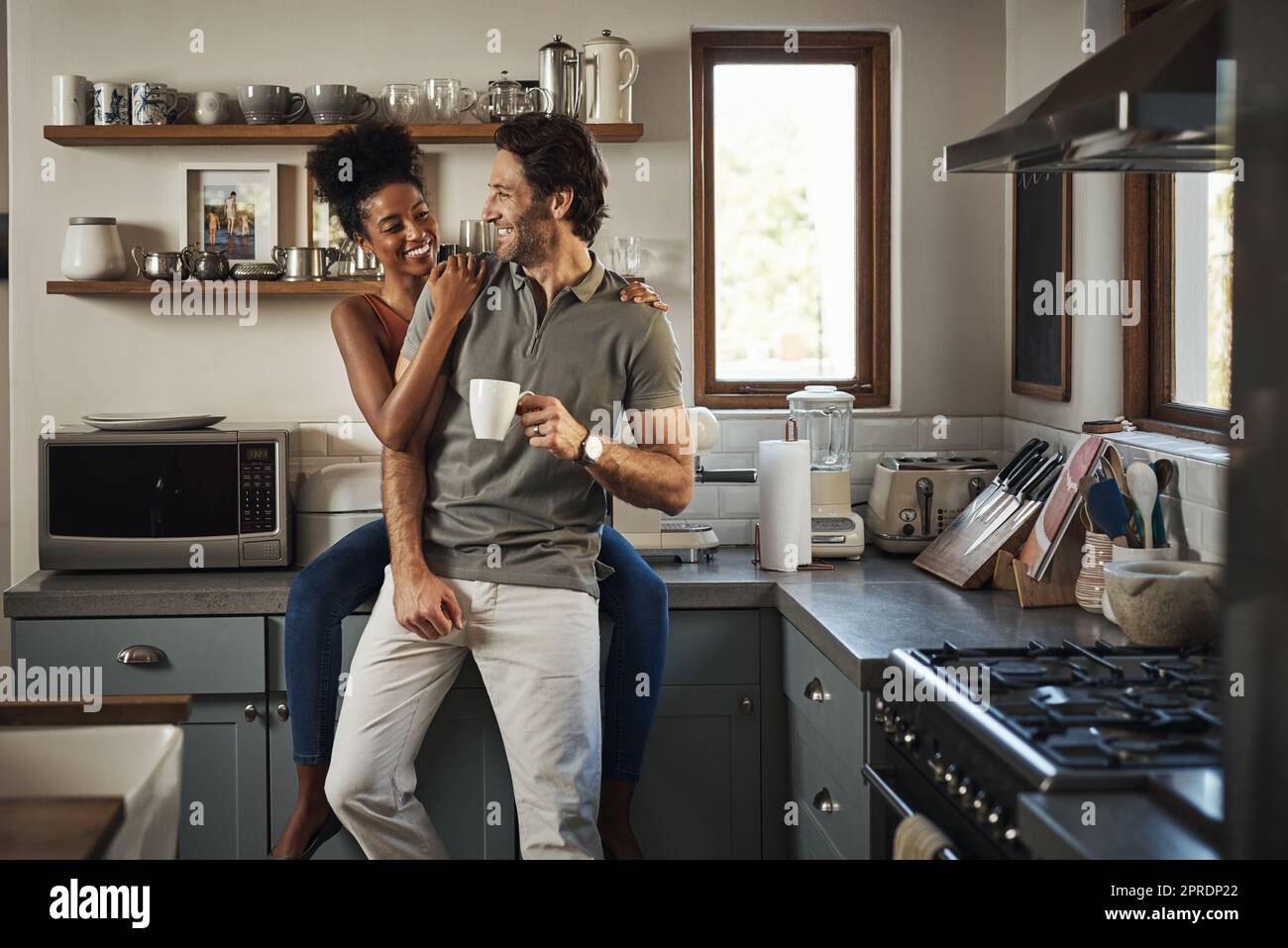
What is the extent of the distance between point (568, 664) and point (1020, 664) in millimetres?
879

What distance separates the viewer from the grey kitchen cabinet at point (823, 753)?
2438mm

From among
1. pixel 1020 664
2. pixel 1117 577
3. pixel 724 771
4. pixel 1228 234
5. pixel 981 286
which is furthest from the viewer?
pixel 981 286

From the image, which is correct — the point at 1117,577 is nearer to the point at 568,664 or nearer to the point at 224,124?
the point at 568,664

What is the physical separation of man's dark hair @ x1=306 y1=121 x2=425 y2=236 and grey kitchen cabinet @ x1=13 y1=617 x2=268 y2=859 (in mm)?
990

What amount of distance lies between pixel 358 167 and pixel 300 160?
1.57 feet

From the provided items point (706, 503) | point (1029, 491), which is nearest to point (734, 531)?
point (706, 503)

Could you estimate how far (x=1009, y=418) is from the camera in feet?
12.1

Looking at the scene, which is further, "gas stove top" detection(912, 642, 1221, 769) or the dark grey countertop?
the dark grey countertop

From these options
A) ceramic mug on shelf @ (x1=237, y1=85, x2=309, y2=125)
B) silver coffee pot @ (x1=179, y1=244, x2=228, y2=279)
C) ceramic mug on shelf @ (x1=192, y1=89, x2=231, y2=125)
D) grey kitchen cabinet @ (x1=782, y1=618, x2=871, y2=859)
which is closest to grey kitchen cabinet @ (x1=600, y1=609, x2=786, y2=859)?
grey kitchen cabinet @ (x1=782, y1=618, x2=871, y2=859)

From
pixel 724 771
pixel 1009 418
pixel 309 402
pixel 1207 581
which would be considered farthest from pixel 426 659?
pixel 1009 418

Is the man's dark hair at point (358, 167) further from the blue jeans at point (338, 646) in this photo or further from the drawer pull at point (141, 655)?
the drawer pull at point (141, 655)

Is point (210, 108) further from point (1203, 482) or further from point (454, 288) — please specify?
point (1203, 482)

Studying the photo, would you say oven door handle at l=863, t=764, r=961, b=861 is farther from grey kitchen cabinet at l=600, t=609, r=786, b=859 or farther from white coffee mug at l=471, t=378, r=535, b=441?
white coffee mug at l=471, t=378, r=535, b=441

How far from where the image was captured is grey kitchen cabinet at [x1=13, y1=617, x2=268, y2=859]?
301 centimetres
